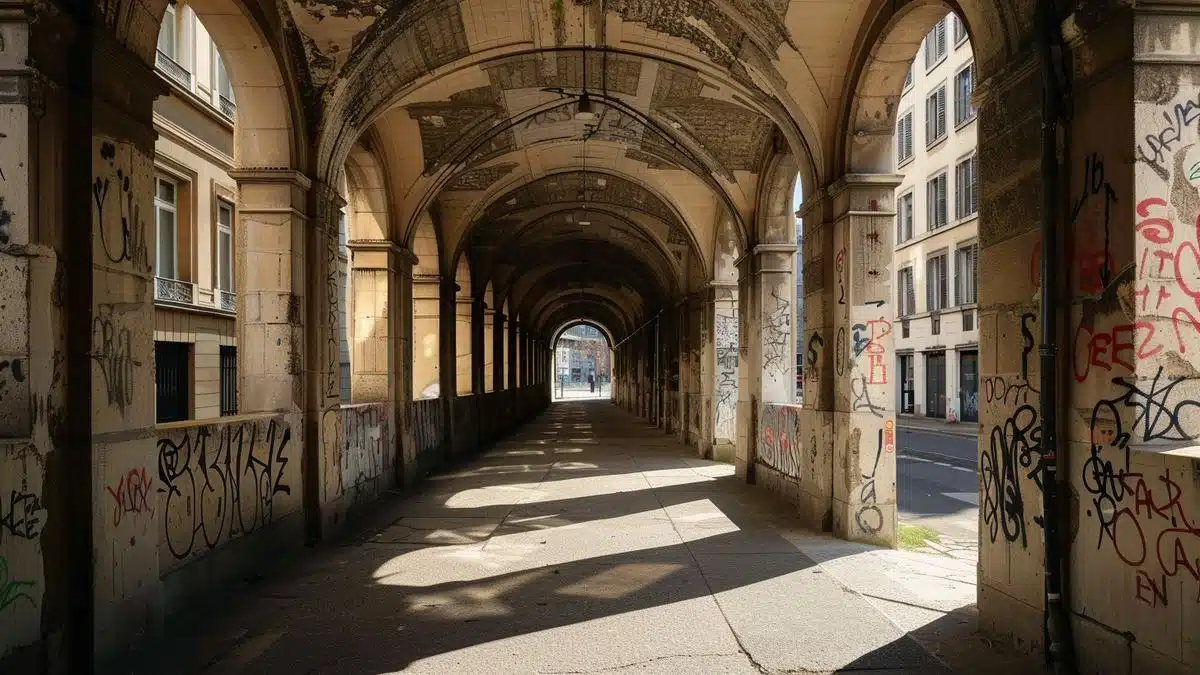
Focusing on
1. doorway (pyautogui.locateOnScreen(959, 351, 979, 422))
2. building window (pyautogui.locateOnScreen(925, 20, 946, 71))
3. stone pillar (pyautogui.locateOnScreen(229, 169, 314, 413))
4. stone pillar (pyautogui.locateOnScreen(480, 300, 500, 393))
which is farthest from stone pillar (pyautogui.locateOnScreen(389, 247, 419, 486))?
building window (pyautogui.locateOnScreen(925, 20, 946, 71))

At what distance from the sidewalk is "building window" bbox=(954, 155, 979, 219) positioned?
6.36 m

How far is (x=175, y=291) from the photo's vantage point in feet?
46.0

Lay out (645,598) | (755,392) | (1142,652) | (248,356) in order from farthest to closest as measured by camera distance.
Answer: (755,392) < (248,356) < (645,598) < (1142,652)

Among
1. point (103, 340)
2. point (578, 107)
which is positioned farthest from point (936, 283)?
point (103, 340)

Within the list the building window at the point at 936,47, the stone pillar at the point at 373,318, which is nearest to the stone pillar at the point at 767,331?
the stone pillar at the point at 373,318

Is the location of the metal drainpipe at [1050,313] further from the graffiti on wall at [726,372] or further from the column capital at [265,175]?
the graffiti on wall at [726,372]

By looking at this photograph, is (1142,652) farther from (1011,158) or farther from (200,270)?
(200,270)

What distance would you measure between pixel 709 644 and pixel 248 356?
4.96 m

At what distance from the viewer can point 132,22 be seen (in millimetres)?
4586

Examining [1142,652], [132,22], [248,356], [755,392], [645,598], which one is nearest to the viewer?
[1142,652]

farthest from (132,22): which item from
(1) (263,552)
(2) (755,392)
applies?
(2) (755,392)

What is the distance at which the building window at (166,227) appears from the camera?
13727 mm

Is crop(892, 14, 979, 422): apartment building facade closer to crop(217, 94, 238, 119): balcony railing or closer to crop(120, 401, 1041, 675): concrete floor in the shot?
crop(217, 94, 238, 119): balcony railing

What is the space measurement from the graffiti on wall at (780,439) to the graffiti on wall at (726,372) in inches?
142
